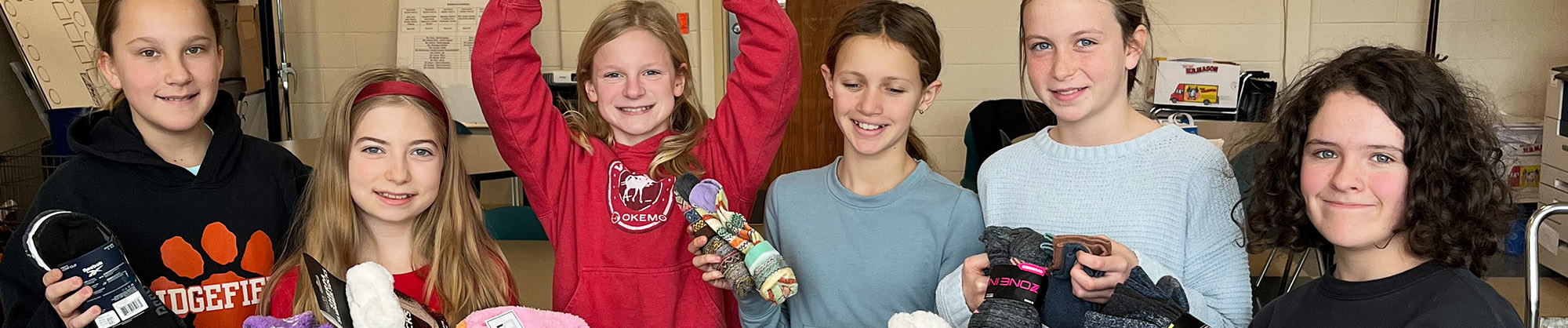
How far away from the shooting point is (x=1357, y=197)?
131 centimetres

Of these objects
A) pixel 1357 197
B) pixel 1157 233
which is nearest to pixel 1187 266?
pixel 1157 233

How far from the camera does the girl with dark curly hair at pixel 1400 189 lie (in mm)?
1270

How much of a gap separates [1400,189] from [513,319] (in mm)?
1134

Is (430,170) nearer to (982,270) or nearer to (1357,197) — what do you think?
(982,270)

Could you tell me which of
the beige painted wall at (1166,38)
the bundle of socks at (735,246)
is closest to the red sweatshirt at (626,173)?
the bundle of socks at (735,246)

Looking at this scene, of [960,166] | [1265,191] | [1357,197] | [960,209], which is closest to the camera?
[1357,197]

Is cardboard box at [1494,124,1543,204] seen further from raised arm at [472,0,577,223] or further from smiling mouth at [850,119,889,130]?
raised arm at [472,0,577,223]

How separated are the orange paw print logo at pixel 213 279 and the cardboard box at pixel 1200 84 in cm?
401

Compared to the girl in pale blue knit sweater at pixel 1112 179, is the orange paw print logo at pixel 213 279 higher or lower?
lower

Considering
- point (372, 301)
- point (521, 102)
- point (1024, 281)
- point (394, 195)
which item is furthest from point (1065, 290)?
point (394, 195)

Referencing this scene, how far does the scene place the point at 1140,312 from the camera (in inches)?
47.9

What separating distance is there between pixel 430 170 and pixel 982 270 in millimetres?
945

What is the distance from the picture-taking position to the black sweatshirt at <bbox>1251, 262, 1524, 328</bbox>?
1.22 m

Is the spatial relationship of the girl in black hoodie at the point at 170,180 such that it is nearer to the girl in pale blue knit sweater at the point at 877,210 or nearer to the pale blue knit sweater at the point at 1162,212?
the girl in pale blue knit sweater at the point at 877,210
